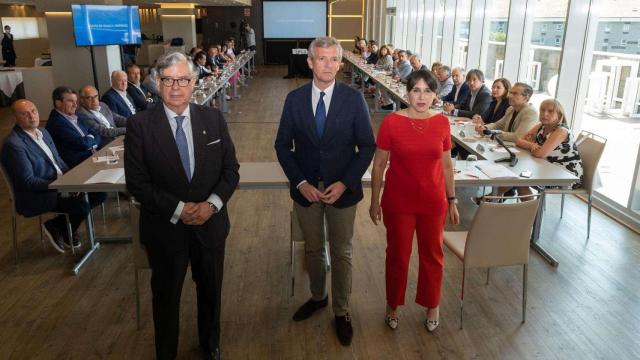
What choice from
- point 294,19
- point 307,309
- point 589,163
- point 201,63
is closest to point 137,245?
point 307,309

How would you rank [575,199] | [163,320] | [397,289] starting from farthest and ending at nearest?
[575,199]
[397,289]
[163,320]

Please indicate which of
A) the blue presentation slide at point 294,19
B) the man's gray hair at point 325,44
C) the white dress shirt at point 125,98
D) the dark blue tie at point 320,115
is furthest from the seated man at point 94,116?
the blue presentation slide at point 294,19

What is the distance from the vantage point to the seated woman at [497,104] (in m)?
5.70

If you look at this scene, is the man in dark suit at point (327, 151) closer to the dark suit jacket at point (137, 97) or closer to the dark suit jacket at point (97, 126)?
the dark suit jacket at point (97, 126)

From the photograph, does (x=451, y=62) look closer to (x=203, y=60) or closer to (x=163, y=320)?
(x=203, y=60)

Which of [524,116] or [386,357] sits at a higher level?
[524,116]

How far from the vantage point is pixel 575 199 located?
18.7 feet

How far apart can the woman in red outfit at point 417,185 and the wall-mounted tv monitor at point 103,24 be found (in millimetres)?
6828

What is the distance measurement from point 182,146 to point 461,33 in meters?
9.40

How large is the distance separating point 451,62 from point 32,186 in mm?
9195

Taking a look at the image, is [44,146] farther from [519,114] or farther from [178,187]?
[519,114]

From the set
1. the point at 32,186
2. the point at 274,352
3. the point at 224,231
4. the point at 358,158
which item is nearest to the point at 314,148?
the point at 358,158

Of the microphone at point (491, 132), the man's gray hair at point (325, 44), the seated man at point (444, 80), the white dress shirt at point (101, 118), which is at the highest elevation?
the man's gray hair at point (325, 44)

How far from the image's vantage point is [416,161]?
2.83 m
